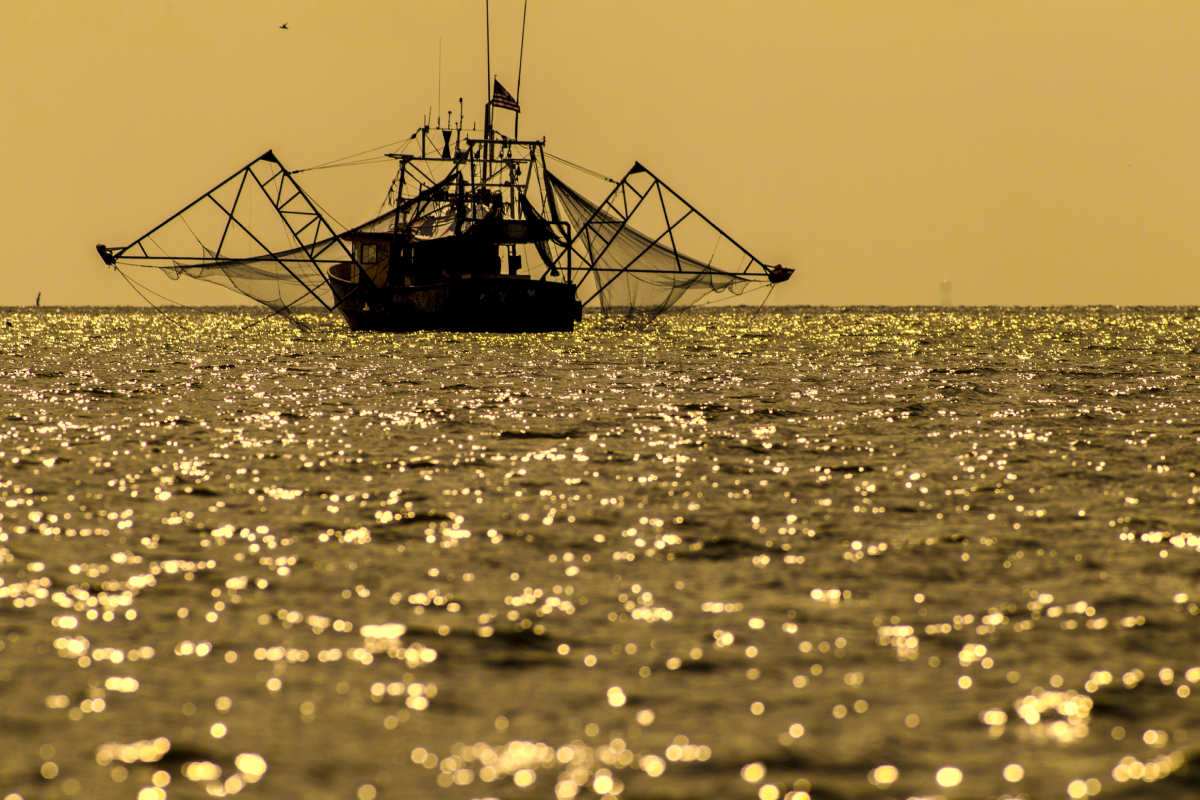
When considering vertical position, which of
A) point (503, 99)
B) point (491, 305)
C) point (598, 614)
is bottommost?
point (598, 614)

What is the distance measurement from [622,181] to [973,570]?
45956 mm

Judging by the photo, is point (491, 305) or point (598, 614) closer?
point (598, 614)

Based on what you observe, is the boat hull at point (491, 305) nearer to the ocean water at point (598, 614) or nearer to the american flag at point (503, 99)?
the american flag at point (503, 99)

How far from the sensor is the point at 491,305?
61.9 m

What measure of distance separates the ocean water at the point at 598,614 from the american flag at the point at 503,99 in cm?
4124

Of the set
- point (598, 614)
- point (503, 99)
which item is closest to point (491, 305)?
point (503, 99)

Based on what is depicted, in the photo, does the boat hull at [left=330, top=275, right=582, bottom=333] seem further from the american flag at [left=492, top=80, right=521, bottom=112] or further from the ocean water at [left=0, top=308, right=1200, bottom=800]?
the ocean water at [left=0, top=308, right=1200, bottom=800]

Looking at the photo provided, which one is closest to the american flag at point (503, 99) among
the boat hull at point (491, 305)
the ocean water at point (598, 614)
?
the boat hull at point (491, 305)

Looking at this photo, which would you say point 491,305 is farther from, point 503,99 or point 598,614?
point 598,614

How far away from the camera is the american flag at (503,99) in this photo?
59.1 metres

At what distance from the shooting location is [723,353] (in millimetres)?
57125

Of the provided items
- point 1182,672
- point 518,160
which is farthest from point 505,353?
point 1182,672

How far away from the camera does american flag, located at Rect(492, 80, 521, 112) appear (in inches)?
2326

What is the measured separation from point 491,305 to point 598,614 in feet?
177
